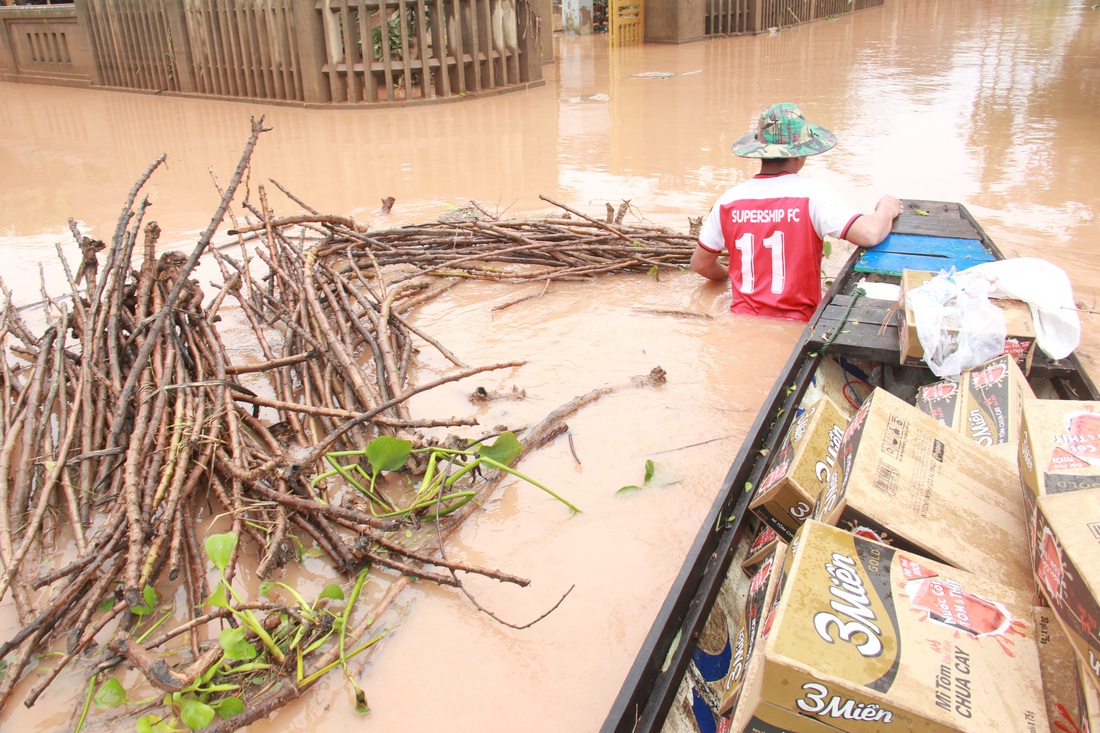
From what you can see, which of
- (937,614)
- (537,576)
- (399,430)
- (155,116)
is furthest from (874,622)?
(155,116)

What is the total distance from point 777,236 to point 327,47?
28.9ft

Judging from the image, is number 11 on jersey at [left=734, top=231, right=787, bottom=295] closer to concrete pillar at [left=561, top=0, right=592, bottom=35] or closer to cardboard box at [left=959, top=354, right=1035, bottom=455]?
cardboard box at [left=959, top=354, right=1035, bottom=455]

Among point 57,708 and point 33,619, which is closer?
point 57,708

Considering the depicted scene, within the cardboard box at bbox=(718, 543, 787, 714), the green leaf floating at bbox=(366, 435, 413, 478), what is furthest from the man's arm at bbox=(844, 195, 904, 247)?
the green leaf floating at bbox=(366, 435, 413, 478)

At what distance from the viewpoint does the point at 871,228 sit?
150 inches

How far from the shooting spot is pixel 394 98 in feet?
35.6

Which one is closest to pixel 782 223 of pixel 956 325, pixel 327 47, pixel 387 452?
pixel 956 325

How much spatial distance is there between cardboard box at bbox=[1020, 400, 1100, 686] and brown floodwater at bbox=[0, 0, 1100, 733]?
3.40 ft

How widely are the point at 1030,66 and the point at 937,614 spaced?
13767 mm

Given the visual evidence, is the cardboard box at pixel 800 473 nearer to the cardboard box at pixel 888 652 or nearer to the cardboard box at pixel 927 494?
the cardboard box at pixel 927 494

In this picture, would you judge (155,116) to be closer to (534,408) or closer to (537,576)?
(534,408)

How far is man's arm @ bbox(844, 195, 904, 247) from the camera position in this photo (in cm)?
375

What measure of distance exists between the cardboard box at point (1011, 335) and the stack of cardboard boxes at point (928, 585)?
1.98 feet

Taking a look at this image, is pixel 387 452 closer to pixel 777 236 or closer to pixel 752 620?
pixel 752 620
